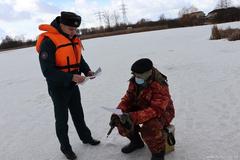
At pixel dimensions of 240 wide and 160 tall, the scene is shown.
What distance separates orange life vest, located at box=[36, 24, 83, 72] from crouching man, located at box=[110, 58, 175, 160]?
66cm

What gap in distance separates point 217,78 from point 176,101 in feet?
5.39

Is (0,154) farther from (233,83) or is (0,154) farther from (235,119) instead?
(233,83)

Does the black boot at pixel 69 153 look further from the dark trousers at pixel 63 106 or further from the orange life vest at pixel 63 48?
the orange life vest at pixel 63 48

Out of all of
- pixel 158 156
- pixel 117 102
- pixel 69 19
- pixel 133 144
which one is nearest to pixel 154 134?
pixel 158 156

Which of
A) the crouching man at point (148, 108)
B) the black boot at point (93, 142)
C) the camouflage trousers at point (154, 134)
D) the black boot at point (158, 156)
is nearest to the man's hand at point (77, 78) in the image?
the crouching man at point (148, 108)

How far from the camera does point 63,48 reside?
11.5ft

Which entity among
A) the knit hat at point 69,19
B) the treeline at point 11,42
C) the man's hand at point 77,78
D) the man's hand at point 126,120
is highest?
the knit hat at point 69,19

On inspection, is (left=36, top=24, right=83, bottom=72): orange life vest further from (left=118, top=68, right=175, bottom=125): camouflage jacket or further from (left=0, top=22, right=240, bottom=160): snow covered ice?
(left=0, top=22, right=240, bottom=160): snow covered ice

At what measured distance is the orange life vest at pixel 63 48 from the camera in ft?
11.4

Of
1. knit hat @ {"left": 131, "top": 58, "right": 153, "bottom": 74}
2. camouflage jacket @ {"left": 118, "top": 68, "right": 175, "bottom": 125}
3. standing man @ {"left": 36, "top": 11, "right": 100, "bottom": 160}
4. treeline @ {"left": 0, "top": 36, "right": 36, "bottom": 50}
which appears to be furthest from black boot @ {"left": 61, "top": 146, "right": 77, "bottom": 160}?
treeline @ {"left": 0, "top": 36, "right": 36, "bottom": 50}

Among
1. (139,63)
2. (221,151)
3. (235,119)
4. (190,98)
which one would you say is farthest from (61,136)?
(190,98)

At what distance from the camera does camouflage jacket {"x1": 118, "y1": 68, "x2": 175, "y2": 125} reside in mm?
3207

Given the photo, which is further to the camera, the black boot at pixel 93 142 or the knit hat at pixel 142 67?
the black boot at pixel 93 142

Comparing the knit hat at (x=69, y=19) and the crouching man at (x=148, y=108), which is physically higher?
the knit hat at (x=69, y=19)
